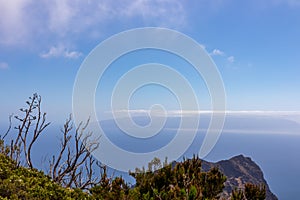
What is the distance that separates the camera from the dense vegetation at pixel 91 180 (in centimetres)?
751

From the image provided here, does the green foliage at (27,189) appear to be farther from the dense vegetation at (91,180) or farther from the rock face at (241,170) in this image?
the rock face at (241,170)

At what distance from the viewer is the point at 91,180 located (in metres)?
13.4

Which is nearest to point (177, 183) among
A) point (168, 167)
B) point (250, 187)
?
point (168, 167)

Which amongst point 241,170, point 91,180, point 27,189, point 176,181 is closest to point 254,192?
point 176,181

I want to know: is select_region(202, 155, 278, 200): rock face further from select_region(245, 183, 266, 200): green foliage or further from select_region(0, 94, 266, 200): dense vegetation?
select_region(245, 183, 266, 200): green foliage

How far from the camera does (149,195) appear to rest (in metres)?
8.55

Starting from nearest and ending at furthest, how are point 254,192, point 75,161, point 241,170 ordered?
point 254,192 < point 75,161 < point 241,170

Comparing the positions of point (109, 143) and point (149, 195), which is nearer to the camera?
point (149, 195)

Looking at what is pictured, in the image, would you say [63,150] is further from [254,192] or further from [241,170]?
[241,170]

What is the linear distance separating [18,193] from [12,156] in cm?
625

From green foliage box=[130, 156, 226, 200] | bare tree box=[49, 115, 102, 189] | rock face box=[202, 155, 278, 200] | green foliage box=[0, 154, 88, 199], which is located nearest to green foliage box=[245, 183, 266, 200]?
green foliage box=[130, 156, 226, 200]

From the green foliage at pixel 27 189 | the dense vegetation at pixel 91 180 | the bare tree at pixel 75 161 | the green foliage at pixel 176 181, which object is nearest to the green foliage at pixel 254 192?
the dense vegetation at pixel 91 180

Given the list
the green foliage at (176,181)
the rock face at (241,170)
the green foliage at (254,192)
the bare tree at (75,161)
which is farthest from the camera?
the rock face at (241,170)

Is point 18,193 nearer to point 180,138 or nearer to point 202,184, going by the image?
point 202,184
